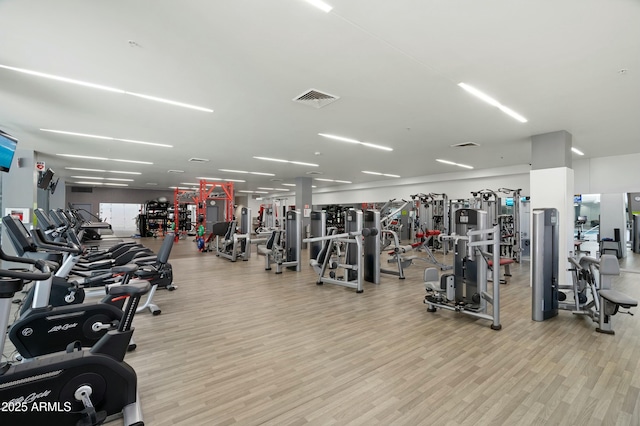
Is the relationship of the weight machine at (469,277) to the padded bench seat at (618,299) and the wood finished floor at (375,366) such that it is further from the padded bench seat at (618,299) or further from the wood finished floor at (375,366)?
the padded bench seat at (618,299)

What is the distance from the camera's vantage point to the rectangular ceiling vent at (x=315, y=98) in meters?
4.14

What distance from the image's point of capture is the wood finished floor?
210cm

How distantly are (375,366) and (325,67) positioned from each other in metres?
3.11

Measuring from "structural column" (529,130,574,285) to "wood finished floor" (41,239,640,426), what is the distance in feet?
6.96

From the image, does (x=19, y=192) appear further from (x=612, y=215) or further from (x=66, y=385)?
(x=612, y=215)

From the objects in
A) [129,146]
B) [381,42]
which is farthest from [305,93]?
[129,146]

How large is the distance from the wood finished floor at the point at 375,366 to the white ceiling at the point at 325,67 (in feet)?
9.86

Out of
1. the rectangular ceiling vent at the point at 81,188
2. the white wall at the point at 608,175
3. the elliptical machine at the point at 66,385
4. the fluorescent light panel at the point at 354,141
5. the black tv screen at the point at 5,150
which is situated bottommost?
the elliptical machine at the point at 66,385

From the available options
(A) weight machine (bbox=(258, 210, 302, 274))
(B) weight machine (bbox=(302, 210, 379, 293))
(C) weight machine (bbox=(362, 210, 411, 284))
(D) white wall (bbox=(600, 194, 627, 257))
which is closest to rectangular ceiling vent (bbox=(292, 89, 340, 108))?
(B) weight machine (bbox=(302, 210, 379, 293))

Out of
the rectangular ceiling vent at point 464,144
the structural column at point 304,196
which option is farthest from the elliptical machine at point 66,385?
the structural column at point 304,196

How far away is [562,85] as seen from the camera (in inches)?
151

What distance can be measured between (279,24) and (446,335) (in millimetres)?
3610

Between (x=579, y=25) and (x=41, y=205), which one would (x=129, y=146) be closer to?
(x=41, y=205)

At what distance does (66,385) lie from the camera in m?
1.83
